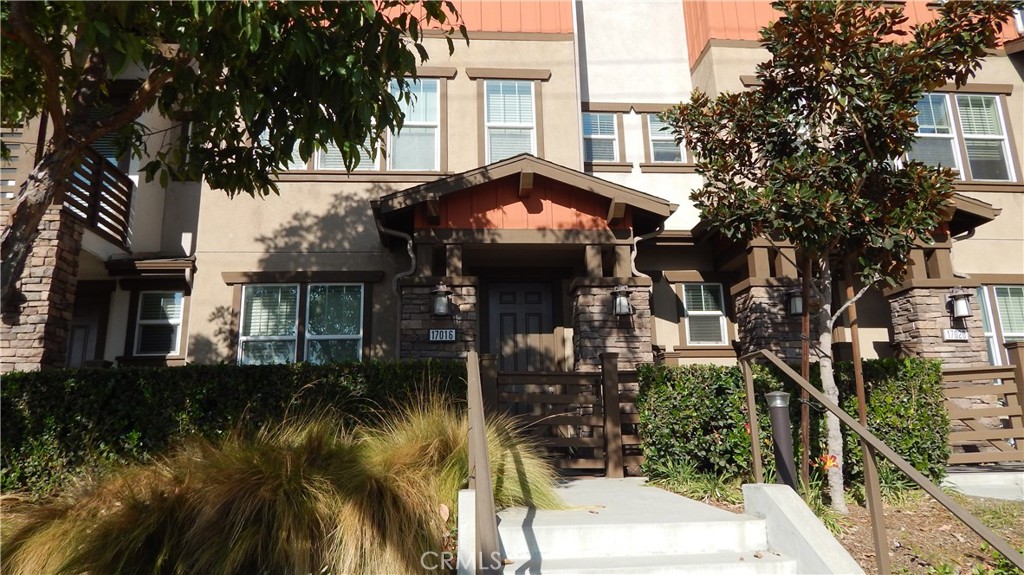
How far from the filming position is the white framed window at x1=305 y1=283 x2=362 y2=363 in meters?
9.88

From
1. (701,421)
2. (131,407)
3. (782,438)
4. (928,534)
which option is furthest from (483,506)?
(131,407)

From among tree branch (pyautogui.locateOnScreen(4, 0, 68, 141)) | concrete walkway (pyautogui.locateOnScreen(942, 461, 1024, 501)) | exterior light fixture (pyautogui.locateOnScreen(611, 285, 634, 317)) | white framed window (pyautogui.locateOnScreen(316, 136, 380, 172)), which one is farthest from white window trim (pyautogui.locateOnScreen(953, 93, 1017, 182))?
tree branch (pyautogui.locateOnScreen(4, 0, 68, 141))

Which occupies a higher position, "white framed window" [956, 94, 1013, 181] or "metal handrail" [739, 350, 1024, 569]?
"white framed window" [956, 94, 1013, 181]

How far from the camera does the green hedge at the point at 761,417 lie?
677 cm

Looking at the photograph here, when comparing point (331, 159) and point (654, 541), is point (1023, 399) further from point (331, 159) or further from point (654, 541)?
point (331, 159)

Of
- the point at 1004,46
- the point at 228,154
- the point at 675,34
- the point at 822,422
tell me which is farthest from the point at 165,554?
the point at 1004,46

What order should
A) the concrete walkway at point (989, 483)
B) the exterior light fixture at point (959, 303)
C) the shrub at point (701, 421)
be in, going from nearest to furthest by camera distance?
the shrub at point (701, 421) → the concrete walkway at point (989, 483) → the exterior light fixture at point (959, 303)

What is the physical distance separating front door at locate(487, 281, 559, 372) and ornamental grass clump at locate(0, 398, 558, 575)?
5162 millimetres

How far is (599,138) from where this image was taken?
1196cm

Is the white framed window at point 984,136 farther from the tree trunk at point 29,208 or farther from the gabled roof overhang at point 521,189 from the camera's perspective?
the tree trunk at point 29,208

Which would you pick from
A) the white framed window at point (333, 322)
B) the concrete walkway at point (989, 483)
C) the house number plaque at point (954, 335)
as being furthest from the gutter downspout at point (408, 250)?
the house number plaque at point (954, 335)

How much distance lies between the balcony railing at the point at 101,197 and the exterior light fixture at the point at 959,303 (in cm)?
1333

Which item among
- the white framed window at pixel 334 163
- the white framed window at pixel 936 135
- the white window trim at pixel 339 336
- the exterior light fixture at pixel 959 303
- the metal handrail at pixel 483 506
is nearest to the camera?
the metal handrail at pixel 483 506

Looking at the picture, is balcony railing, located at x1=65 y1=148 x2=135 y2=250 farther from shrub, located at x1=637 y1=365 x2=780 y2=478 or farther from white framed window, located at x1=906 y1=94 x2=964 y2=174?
white framed window, located at x1=906 y1=94 x2=964 y2=174
